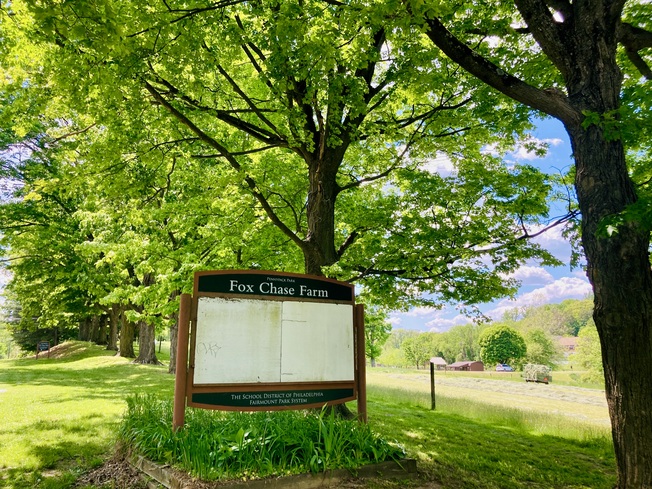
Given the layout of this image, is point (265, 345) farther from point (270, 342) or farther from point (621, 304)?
point (621, 304)

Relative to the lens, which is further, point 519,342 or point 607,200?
point 519,342

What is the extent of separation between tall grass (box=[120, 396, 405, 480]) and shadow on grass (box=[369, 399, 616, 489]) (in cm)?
108

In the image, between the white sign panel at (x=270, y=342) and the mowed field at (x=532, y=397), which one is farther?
the mowed field at (x=532, y=397)

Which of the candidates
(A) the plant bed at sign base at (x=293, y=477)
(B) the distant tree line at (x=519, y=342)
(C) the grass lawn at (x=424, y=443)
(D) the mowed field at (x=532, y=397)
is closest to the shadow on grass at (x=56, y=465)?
(C) the grass lawn at (x=424, y=443)

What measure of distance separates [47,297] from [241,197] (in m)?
24.4

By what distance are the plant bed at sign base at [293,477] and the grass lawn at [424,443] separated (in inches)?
7.7

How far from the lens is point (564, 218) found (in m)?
7.97

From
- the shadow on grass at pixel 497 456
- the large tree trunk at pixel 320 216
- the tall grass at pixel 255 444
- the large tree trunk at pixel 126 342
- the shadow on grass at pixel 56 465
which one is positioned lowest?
the shadow on grass at pixel 497 456

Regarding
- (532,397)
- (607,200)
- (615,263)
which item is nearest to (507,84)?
(607,200)

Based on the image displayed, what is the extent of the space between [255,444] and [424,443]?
3951mm

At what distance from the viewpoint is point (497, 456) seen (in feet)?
22.6

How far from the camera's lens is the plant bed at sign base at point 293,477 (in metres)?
4.26

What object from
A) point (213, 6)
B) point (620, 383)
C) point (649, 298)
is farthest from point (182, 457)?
point (213, 6)

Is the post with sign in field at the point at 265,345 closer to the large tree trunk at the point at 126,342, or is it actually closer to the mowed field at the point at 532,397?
the mowed field at the point at 532,397
